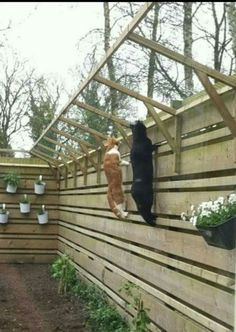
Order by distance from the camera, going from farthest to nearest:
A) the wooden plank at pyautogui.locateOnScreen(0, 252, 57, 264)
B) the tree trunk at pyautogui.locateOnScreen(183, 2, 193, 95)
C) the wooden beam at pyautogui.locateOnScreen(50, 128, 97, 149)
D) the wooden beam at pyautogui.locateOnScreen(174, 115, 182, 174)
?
the wooden plank at pyautogui.locateOnScreen(0, 252, 57, 264) → the wooden beam at pyautogui.locateOnScreen(50, 128, 97, 149) → the wooden beam at pyautogui.locateOnScreen(174, 115, 182, 174) → the tree trunk at pyautogui.locateOnScreen(183, 2, 193, 95)

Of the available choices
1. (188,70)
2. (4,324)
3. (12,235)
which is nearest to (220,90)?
(188,70)

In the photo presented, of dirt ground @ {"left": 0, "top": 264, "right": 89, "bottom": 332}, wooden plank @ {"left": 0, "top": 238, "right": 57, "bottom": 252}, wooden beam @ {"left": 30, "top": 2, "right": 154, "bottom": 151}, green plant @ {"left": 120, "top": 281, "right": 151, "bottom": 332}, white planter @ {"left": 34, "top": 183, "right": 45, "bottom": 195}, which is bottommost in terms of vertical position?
dirt ground @ {"left": 0, "top": 264, "right": 89, "bottom": 332}

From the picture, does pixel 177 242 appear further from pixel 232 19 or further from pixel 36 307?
pixel 36 307

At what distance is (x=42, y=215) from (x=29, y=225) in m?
0.20

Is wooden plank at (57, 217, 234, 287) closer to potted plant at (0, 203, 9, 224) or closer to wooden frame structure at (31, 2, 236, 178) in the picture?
wooden frame structure at (31, 2, 236, 178)

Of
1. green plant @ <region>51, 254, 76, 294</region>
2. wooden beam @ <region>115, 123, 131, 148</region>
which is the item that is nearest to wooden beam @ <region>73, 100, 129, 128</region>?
wooden beam @ <region>115, 123, 131, 148</region>

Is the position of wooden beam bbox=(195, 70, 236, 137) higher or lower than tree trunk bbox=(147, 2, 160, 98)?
lower

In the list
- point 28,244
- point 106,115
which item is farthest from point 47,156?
point 106,115

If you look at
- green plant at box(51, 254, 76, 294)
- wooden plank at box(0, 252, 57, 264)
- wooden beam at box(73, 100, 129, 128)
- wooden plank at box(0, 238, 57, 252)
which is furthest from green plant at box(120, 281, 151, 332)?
wooden plank at box(0, 238, 57, 252)

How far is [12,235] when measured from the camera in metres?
6.56

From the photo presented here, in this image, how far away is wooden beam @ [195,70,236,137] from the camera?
6.23 feet

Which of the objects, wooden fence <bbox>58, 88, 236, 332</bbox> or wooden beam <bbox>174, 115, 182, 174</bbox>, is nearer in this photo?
wooden fence <bbox>58, 88, 236, 332</bbox>

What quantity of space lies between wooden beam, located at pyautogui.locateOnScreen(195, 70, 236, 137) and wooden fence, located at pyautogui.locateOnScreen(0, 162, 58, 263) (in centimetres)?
471

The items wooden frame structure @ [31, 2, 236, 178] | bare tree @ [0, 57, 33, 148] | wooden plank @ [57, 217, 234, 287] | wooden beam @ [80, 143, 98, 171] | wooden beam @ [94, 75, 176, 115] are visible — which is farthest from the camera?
wooden beam @ [80, 143, 98, 171]
